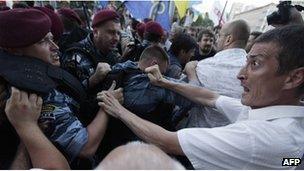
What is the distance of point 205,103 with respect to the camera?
2338mm

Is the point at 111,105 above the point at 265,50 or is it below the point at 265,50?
below

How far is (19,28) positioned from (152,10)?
5.95 meters

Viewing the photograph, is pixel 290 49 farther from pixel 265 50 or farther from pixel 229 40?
pixel 229 40

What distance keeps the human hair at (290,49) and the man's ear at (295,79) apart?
18 millimetres

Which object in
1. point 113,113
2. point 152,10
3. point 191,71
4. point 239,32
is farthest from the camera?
point 152,10

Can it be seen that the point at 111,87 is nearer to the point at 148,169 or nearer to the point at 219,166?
the point at 219,166

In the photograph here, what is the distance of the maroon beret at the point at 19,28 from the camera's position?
1735 mm

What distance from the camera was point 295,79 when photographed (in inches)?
65.6

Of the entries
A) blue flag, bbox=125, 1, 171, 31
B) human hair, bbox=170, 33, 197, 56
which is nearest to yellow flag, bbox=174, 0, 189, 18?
blue flag, bbox=125, 1, 171, 31

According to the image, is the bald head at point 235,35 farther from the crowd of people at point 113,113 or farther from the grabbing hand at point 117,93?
the grabbing hand at point 117,93

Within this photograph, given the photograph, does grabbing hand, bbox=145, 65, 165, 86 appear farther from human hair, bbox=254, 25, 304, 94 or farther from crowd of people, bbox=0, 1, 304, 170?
human hair, bbox=254, 25, 304, 94

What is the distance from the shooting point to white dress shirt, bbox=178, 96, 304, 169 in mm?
1554

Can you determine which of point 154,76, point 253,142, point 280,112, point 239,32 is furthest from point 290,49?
point 239,32

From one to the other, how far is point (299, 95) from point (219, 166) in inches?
19.4
